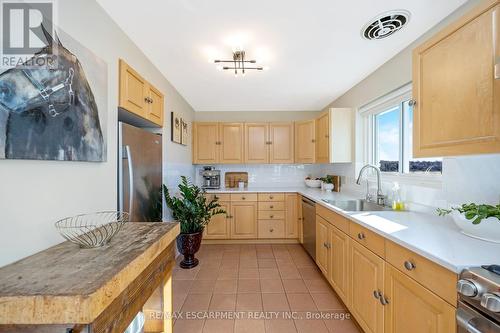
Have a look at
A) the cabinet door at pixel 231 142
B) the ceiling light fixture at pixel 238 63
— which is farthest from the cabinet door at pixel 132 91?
the cabinet door at pixel 231 142

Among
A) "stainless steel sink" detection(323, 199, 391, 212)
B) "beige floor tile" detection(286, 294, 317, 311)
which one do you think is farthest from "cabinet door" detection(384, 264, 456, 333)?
"stainless steel sink" detection(323, 199, 391, 212)

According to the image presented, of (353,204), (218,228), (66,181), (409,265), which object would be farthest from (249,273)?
(66,181)

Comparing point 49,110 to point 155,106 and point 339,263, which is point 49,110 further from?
point 339,263

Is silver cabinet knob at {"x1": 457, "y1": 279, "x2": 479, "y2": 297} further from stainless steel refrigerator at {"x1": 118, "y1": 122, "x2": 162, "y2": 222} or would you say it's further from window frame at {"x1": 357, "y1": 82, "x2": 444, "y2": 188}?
stainless steel refrigerator at {"x1": 118, "y1": 122, "x2": 162, "y2": 222}

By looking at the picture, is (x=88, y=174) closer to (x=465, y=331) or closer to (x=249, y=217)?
(x=465, y=331)

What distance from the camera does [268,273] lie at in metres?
2.46

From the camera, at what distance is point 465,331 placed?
76 centimetres

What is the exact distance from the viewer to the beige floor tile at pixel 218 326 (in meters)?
1.61

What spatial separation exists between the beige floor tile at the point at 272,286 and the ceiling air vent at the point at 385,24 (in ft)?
7.97

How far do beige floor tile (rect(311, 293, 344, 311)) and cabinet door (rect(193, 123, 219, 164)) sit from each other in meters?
2.52

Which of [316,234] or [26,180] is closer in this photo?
[26,180]

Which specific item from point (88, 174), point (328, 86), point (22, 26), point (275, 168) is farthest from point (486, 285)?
point (275, 168)

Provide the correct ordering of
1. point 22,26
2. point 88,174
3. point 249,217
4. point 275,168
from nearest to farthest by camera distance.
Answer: point 22,26, point 88,174, point 249,217, point 275,168

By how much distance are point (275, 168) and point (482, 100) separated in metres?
3.12
